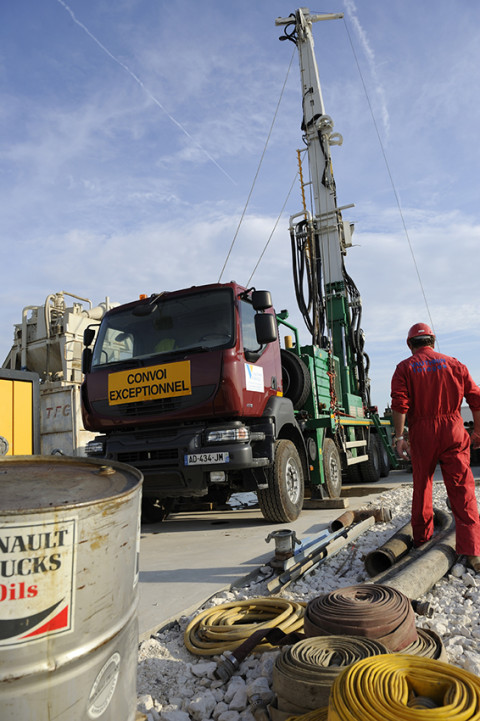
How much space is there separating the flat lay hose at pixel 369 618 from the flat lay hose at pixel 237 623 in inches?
11.5

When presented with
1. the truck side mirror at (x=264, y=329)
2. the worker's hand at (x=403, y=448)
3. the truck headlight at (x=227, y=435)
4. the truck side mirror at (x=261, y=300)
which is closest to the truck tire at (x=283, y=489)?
the truck headlight at (x=227, y=435)

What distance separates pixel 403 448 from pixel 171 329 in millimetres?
2600

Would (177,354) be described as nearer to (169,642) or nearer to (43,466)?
(169,642)

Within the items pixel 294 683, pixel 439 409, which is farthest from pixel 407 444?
pixel 294 683

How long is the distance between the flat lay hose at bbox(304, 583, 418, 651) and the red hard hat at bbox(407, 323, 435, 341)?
2080mm

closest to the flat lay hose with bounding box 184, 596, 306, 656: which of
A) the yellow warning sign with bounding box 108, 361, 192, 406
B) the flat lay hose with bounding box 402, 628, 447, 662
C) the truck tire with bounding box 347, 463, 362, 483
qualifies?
the flat lay hose with bounding box 402, 628, 447, 662

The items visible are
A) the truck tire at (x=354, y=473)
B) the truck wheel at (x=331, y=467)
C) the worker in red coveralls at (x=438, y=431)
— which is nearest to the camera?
the worker in red coveralls at (x=438, y=431)

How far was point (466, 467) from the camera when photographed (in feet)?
10.8

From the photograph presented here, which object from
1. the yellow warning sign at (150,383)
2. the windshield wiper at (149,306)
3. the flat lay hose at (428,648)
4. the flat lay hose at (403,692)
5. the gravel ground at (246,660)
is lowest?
the gravel ground at (246,660)

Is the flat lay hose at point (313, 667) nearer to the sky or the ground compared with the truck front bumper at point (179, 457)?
nearer to the ground

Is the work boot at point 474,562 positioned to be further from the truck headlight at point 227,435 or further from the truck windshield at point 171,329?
the truck windshield at point 171,329

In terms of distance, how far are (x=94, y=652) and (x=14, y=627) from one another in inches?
9.5

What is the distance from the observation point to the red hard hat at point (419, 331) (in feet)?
11.9

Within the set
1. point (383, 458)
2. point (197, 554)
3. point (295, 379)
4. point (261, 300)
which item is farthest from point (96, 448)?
point (383, 458)
